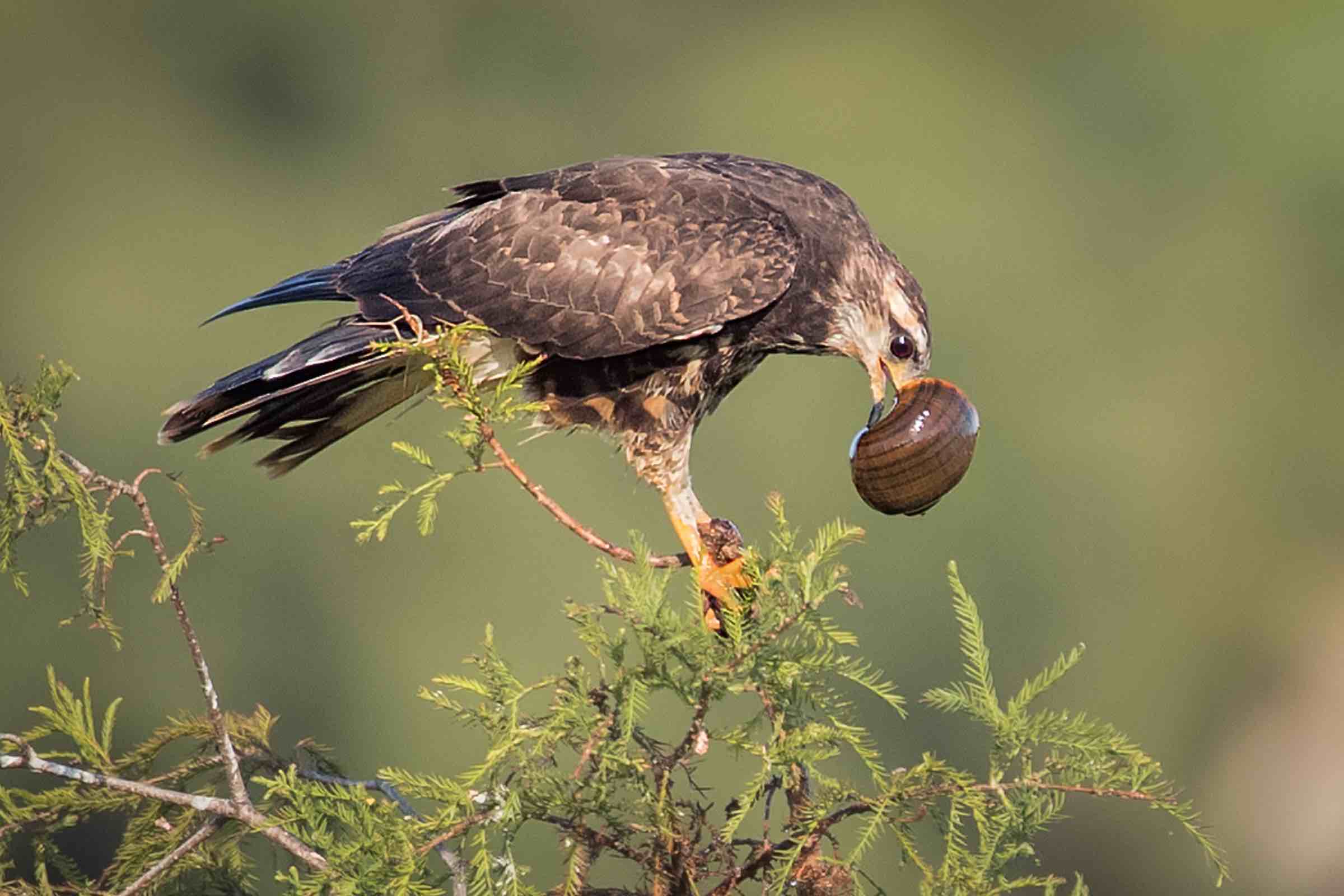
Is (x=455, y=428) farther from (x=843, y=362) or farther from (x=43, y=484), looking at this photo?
(x=843, y=362)

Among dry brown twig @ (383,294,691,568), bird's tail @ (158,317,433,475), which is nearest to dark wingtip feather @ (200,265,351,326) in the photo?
bird's tail @ (158,317,433,475)

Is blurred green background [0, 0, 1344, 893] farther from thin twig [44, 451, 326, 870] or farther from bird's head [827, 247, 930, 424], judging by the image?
thin twig [44, 451, 326, 870]

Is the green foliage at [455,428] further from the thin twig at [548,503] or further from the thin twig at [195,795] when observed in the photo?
the thin twig at [195,795]

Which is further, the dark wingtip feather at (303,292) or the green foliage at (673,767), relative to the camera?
the dark wingtip feather at (303,292)

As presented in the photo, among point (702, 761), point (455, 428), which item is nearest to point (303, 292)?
point (455, 428)

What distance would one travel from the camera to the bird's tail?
3762mm

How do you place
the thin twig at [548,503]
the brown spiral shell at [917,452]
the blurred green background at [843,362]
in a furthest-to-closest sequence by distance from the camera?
1. the blurred green background at [843,362]
2. the brown spiral shell at [917,452]
3. the thin twig at [548,503]

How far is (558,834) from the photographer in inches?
112

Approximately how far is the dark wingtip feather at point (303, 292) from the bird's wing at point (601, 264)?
0.02 metres

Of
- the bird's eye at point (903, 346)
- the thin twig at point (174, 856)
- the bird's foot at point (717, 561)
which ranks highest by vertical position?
the bird's eye at point (903, 346)

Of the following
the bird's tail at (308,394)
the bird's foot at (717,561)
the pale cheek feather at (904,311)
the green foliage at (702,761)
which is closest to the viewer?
the green foliage at (702,761)

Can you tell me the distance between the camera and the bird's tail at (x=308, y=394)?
3.76 meters

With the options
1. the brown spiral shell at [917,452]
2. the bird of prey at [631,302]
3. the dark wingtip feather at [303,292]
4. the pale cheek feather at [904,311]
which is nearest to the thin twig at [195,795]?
the bird of prey at [631,302]

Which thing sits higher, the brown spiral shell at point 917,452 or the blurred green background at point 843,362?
the brown spiral shell at point 917,452
